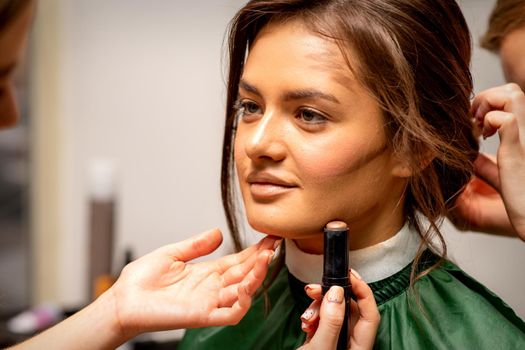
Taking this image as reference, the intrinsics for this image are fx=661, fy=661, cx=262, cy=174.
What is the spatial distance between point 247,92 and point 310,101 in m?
0.10

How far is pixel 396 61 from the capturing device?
2.59 feet

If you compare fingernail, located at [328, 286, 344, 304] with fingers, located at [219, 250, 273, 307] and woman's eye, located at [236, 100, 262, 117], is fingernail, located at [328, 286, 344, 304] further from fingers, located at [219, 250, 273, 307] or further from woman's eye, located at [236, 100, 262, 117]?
woman's eye, located at [236, 100, 262, 117]

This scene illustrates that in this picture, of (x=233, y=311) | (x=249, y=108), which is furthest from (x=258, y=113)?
(x=233, y=311)

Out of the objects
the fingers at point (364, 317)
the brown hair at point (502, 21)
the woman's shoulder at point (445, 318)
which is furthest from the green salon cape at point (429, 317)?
the brown hair at point (502, 21)

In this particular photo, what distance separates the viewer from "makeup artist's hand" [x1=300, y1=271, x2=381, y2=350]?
713mm

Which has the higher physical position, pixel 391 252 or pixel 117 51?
pixel 117 51

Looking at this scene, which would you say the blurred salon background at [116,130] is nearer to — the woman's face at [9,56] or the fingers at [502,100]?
the woman's face at [9,56]

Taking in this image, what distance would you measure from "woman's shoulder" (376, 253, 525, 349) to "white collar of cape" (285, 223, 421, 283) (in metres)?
0.02

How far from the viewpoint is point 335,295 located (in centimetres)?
71

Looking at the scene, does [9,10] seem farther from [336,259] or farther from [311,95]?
[336,259]

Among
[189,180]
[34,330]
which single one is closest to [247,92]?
[189,180]

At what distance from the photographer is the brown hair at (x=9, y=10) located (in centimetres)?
103

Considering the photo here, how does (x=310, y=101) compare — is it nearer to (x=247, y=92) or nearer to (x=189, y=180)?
(x=247, y=92)

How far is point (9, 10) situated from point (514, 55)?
78 centimetres
